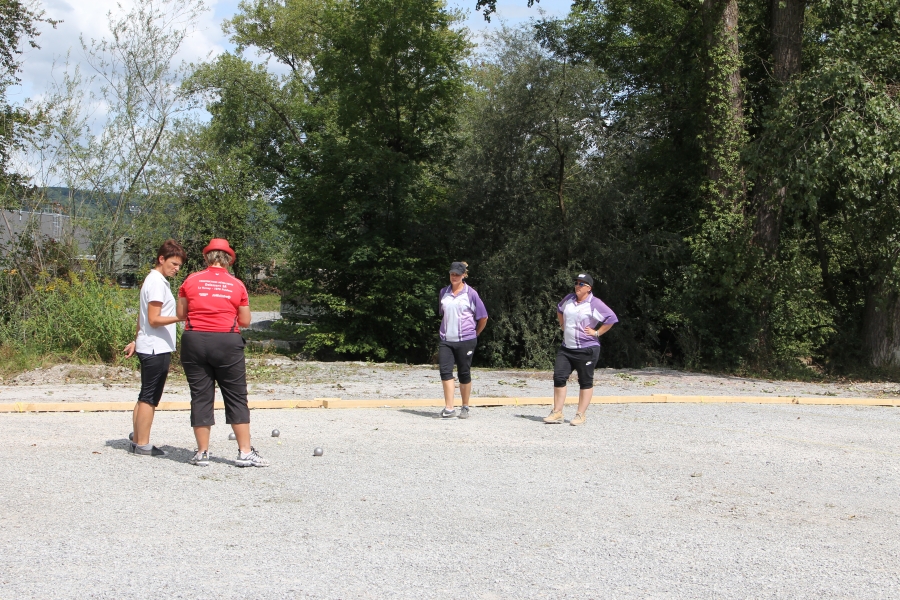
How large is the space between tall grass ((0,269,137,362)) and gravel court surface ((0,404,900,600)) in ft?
18.9

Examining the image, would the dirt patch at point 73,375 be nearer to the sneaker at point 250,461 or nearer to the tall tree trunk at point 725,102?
the sneaker at point 250,461

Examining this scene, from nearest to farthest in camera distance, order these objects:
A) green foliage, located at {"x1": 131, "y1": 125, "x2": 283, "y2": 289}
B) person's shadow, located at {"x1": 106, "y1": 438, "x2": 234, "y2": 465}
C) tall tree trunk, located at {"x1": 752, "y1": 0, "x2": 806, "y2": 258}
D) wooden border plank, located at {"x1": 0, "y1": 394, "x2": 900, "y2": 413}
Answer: person's shadow, located at {"x1": 106, "y1": 438, "x2": 234, "y2": 465} < wooden border plank, located at {"x1": 0, "y1": 394, "x2": 900, "y2": 413} < tall tree trunk, located at {"x1": 752, "y1": 0, "x2": 806, "y2": 258} < green foliage, located at {"x1": 131, "y1": 125, "x2": 283, "y2": 289}

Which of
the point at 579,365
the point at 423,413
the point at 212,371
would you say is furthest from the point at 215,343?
the point at 579,365

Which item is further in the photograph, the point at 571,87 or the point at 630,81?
the point at 630,81

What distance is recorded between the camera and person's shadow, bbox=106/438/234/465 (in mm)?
7340

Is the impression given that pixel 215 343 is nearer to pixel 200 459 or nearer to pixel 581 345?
pixel 200 459

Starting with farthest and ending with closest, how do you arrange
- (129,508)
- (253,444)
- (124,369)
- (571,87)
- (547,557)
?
(571,87)
(124,369)
(253,444)
(129,508)
(547,557)

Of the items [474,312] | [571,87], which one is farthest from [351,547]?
[571,87]

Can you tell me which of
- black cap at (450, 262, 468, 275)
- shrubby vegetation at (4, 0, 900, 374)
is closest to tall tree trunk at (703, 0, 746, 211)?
shrubby vegetation at (4, 0, 900, 374)

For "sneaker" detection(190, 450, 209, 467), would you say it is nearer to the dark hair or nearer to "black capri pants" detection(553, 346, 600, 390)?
the dark hair

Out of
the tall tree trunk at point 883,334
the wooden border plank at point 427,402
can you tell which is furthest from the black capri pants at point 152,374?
the tall tree trunk at point 883,334

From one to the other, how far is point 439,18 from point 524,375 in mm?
12226

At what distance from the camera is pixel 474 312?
9922 mm

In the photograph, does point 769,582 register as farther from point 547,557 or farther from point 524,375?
Result: point 524,375
